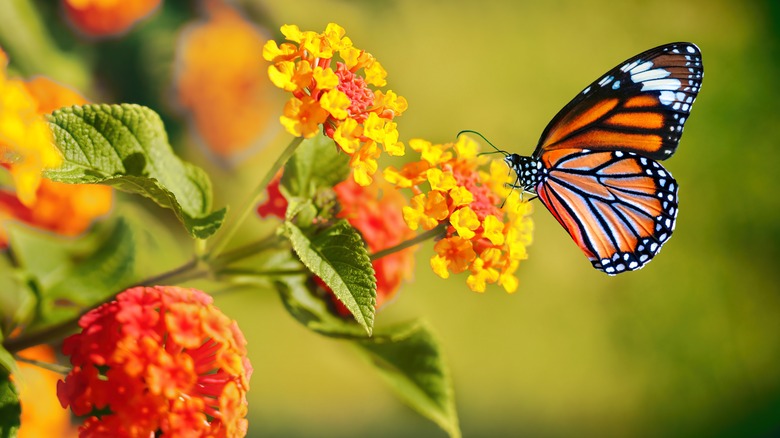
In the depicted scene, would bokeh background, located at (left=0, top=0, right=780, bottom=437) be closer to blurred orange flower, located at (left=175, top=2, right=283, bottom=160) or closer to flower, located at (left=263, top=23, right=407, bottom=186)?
blurred orange flower, located at (left=175, top=2, right=283, bottom=160)

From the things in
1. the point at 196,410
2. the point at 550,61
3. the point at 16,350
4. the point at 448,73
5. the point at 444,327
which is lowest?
the point at 444,327

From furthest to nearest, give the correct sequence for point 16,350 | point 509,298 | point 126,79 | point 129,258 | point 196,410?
point 509,298 < point 126,79 < point 129,258 < point 16,350 < point 196,410

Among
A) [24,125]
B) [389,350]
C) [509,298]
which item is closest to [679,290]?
[509,298]

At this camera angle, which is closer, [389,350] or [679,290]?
[389,350]

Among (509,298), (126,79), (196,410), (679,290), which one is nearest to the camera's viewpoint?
(196,410)

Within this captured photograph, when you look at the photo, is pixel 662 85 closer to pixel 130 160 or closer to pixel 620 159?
pixel 620 159

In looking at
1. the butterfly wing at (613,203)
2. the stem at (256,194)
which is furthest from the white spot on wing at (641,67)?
the stem at (256,194)

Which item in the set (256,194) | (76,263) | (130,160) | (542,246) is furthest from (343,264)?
(542,246)

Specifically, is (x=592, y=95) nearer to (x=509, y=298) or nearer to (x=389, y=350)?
(x=389, y=350)
